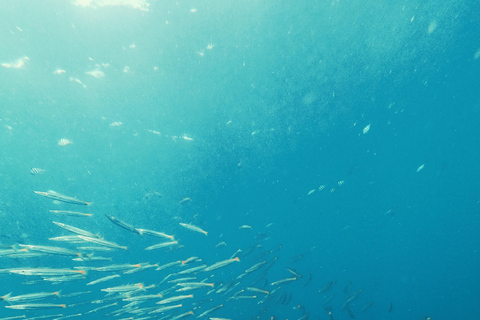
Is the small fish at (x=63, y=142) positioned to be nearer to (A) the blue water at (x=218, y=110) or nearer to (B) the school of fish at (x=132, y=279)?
(A) the blue water at (x=218, y=110)

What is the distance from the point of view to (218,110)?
39.2 feet

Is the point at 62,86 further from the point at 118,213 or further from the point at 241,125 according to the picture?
the point at 118,213

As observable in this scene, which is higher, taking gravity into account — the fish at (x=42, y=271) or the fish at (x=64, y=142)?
the fish at (x=64, y=142)

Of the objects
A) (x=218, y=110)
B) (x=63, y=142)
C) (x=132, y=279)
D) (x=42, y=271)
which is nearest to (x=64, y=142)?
(x=63, y=142)

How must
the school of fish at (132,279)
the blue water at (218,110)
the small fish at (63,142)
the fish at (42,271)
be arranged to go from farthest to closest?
the small fish at (63,142), the blue water at (218,110), the school of fish at (132,279), the fish at (42,271)

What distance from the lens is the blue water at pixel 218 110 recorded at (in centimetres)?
838

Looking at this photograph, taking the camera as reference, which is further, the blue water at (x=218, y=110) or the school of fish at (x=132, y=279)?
the blue water at (x=218, y=110)

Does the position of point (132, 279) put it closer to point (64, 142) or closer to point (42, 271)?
point (64, 142)

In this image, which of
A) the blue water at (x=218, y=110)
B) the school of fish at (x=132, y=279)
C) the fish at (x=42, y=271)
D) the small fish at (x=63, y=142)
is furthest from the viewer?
the small fish at (x=63, y=142)

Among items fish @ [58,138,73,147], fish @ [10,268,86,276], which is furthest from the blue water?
fish @ [10,268,86,276]

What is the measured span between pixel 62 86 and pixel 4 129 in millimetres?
3340

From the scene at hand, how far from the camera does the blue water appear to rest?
8.38m

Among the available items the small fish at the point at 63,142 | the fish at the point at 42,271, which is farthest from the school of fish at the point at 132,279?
the small fish at the point at 63,142

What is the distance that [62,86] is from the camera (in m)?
9.13
